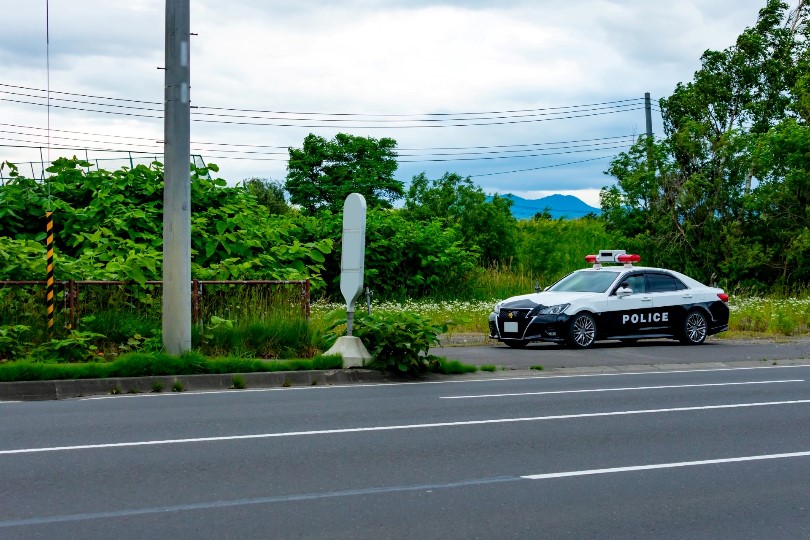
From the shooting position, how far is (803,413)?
11844 mm

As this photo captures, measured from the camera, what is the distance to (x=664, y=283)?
21.7 m

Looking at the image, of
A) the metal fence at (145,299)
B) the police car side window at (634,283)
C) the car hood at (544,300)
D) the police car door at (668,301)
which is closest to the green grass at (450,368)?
the metal fence at (145,299)

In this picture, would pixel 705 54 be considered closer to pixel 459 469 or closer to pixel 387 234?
pixel 387 234

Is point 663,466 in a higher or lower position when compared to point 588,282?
lower

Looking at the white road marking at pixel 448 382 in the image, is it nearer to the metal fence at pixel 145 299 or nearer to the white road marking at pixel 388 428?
the metal fence at pixel 145 299

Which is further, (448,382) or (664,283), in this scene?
(664,283)

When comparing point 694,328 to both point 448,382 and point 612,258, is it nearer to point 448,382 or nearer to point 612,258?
point 612,258

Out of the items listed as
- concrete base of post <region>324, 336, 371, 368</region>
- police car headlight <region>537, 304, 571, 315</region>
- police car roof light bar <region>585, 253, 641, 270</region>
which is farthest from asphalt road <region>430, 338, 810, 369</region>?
concrete base of post <region>324, 336, 371, 368</region>

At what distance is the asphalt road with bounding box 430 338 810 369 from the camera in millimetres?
17938

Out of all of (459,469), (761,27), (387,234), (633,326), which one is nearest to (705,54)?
(761,27)

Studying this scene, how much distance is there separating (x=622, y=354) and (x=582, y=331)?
3.76 feet

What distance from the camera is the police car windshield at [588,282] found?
2111 cm

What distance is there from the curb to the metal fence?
147cm

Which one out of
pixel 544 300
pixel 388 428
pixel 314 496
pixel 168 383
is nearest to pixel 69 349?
pixel 168 383
